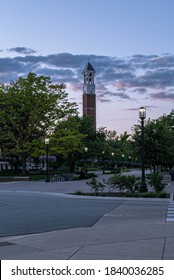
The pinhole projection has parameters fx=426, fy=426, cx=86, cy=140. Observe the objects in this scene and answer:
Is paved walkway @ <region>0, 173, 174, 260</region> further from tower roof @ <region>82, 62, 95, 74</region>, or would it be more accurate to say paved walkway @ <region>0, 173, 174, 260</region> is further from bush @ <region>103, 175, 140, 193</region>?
tower roof @ <region>82, 62, 95, 74</region>

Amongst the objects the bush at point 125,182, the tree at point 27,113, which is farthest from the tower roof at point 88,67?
the bush at point 125,182

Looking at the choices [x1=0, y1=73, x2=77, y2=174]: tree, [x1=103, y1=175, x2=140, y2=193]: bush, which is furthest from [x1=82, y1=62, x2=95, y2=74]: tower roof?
[x1=103, y1=175, x2=140, y2=193]: bush

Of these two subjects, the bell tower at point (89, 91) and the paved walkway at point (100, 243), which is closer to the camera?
the paved walkway at point (100, 243)

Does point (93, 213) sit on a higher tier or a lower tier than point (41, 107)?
lower

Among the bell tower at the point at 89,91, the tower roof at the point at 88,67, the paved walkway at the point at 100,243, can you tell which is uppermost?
the tower roof at the point at 88,67

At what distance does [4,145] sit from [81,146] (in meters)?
10.7

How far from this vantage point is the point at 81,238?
10594 millimetres

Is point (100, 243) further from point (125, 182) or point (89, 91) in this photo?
point (89, 91)

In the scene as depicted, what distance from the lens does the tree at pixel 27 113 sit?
51.4 m

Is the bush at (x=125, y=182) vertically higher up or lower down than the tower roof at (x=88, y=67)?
lower down

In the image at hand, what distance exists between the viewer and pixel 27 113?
52.1m

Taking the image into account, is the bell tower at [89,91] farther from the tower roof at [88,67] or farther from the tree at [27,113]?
the tree at [27,113]
